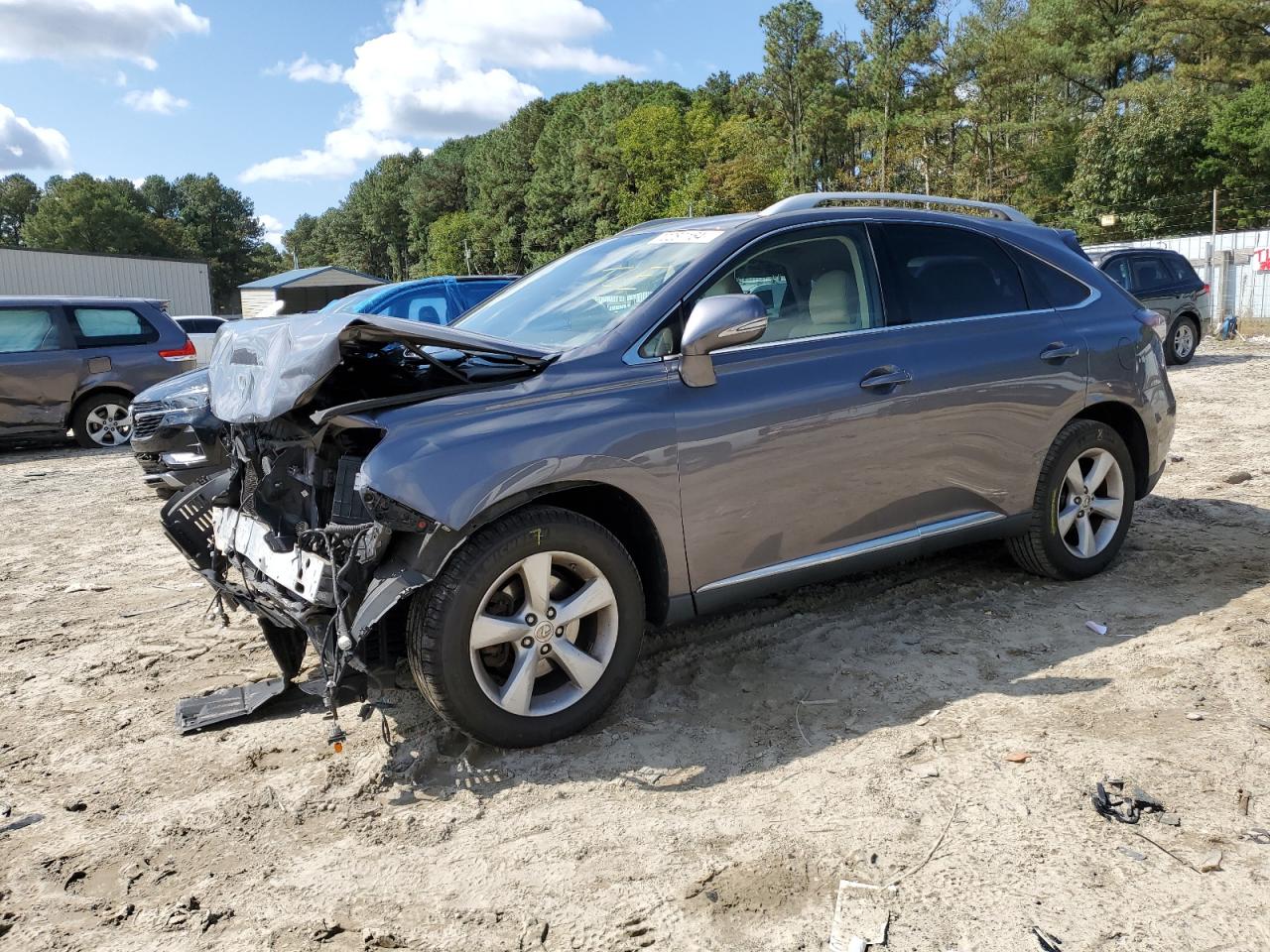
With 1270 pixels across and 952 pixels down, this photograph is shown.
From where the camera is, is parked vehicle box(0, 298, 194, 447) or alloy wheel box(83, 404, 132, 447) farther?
alloy wheel box(83, 404, 132, 447)

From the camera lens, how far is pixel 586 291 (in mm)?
4000

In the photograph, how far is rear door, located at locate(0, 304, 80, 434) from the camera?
10.7 metres

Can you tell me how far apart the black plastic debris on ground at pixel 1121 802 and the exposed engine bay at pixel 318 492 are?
2.09 metres

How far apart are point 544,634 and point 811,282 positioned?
1.86 meters

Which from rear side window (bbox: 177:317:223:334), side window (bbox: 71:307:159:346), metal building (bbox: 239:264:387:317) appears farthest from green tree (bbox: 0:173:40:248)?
side window (bbox: 71:307:159:346)

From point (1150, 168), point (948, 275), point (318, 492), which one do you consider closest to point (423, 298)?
point (948, 275)

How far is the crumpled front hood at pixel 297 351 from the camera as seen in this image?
2.98m

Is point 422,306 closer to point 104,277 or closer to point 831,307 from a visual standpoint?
point 831,307

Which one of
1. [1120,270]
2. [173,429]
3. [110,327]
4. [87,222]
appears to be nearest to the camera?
[173,429]

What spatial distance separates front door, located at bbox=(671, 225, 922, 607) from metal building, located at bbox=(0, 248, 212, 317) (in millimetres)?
32769

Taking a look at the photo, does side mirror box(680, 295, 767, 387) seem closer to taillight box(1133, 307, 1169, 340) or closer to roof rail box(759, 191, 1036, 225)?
roof rail box(759, 191, 1036, 225)

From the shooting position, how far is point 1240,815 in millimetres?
2744

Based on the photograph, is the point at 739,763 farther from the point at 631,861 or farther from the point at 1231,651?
the point at 1231,651

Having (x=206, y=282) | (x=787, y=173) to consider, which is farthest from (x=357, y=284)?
(x=787, y=173)
